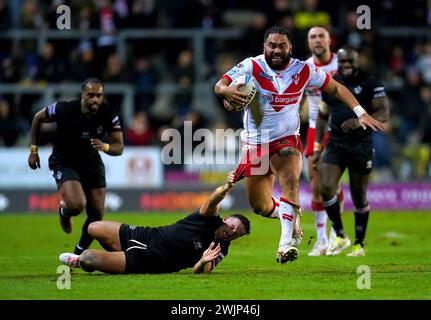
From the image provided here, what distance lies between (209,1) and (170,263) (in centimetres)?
1736

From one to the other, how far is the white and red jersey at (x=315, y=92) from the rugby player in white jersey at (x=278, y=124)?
282 centimetres

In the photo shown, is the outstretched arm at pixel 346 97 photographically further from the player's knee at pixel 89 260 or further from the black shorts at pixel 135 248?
the player's knee at pixel 89 260

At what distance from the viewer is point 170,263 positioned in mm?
11875

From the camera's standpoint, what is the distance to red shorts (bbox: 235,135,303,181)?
12.6 metres

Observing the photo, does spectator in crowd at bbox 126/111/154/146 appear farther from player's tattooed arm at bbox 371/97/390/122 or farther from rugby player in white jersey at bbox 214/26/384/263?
rugby player in white jersey at bbox 214/26/384/263

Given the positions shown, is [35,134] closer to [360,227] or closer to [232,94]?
[232,94]

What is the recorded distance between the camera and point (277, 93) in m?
12.5

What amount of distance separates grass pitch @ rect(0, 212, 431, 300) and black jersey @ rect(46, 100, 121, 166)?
1.55 m

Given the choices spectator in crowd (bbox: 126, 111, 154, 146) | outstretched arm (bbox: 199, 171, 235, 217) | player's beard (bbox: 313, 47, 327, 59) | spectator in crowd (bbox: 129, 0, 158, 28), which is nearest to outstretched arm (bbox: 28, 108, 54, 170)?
outstretched arm (bbox: 199, 171, 235, 217)

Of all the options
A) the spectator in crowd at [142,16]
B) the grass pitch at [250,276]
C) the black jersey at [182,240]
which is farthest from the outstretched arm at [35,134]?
the spectator in crowd at [142,16]

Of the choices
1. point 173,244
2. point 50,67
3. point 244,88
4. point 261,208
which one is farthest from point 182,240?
point 50,67

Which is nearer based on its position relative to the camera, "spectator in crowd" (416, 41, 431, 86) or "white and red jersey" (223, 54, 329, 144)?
"white and red jersey" (223, 54, 329, 144)

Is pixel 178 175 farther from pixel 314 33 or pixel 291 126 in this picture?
pixel 291 126
